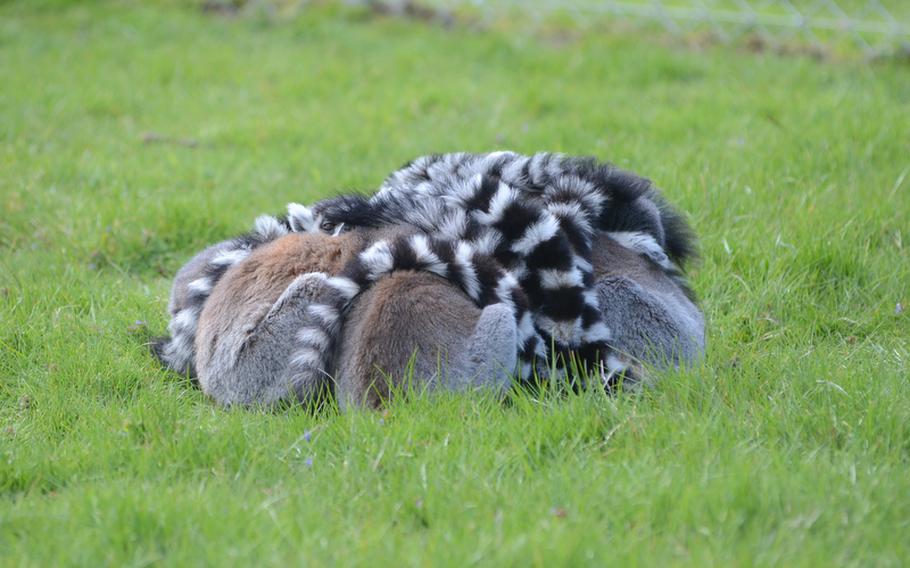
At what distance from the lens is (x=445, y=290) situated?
459 centimetres

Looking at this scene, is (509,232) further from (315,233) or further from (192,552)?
(192,552)

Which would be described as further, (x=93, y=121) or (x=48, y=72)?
(x=48, y=72)

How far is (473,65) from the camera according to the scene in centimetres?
1082

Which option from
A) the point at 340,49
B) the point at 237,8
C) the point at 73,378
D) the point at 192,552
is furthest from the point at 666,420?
the point at 237,8

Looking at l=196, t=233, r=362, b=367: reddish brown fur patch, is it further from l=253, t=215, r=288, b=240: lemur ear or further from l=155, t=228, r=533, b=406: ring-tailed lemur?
l=253, t=215, r=288, b=240: lemur ear

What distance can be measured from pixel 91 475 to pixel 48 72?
26.0 ft

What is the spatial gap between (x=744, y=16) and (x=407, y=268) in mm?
8270

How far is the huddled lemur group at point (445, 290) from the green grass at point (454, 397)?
0.73ft

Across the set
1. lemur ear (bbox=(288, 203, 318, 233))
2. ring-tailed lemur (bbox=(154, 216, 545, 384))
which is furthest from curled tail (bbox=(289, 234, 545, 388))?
lemur ear (bbox=(288, 203, 318, 233))

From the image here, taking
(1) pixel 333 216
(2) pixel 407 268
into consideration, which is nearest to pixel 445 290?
(2) pixel 407 268

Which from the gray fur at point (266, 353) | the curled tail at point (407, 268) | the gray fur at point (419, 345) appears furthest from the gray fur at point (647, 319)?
the gray fur at point (266, 353)

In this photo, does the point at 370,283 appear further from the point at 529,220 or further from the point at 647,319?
the point at 647,319

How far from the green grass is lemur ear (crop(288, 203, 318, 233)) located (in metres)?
0.96

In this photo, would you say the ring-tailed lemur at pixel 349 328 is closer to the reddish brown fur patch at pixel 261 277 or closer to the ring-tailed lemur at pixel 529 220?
the reddish brown fur patch at pixel 261 277
